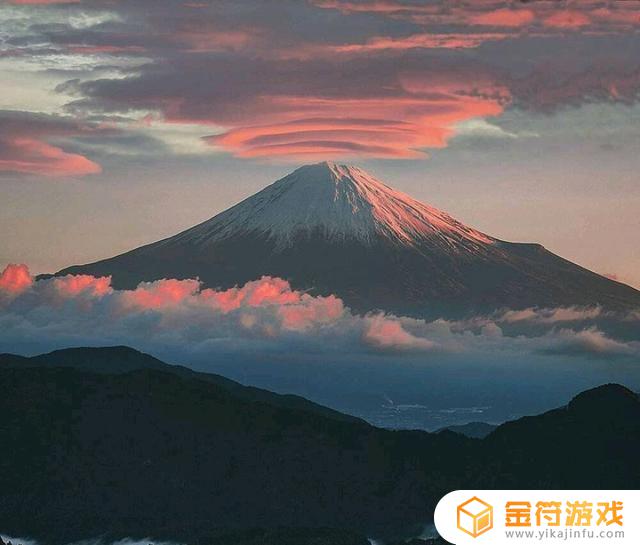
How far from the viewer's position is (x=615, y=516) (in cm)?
10388

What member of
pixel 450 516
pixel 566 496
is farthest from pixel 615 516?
pixel 450 516

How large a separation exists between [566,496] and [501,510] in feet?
16.9

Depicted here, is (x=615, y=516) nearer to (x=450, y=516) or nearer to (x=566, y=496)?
(x=566, y=496)

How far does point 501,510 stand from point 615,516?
785 centimetres

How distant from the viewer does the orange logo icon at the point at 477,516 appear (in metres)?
104

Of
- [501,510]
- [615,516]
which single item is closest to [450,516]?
[501,510]

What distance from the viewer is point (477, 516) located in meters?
104

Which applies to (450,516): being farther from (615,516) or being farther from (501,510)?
(615,516)

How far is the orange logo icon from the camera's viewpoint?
103562mm

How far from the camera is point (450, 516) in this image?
107438 millimetres

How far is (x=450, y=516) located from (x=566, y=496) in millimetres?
9409

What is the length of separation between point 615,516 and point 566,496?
14.4 ft

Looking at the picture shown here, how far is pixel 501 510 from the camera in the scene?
344 ft
